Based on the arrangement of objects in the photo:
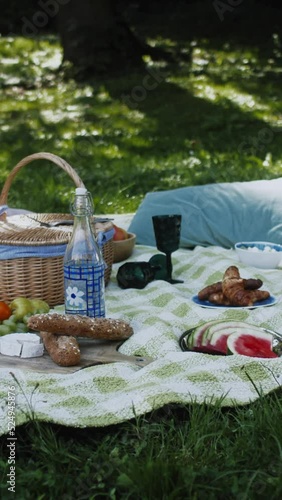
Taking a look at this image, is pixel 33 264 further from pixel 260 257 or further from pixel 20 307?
pixel 260 257

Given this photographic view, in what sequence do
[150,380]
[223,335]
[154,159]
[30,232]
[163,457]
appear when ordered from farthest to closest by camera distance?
[154,159]
[30,232]
[223,335]
[150,380]
[163,457]

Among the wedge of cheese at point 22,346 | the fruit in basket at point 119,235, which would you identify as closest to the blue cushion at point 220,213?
the fruit in basket at point 119,235

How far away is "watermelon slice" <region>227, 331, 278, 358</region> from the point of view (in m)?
2.89

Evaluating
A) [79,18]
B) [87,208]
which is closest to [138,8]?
[79,18]

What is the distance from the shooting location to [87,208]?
3098 millimetres

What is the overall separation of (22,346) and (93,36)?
7.83 m

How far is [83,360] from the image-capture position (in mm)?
2900

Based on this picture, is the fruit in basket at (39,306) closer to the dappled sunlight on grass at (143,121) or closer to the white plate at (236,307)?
the white plate at (236,307)

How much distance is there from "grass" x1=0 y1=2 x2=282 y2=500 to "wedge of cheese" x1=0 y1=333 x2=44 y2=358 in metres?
0.47

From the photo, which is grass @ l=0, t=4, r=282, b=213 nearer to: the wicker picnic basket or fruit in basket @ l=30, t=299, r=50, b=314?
the wicker picnic basket

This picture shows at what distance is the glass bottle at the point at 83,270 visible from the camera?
3.11 meters

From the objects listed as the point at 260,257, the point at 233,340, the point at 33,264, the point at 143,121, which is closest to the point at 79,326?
the point at 233,340

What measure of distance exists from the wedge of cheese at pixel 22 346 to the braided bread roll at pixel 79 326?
0.05 m

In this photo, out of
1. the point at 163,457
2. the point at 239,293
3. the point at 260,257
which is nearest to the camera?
the point at 163,457
